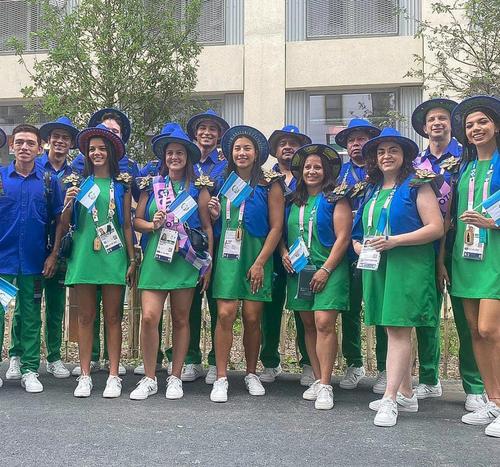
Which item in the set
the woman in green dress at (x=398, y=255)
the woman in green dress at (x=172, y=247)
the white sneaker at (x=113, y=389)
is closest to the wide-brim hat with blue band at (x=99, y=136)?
the woman in green dress at (x=172, y=247)

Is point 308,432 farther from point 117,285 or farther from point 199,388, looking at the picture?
point 117,285

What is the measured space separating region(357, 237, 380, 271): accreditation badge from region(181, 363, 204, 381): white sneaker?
2148mm

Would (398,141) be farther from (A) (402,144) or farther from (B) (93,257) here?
(B) (93,257)

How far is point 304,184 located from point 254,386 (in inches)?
69.5

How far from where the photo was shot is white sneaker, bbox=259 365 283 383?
591cm

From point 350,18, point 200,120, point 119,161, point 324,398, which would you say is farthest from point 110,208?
point 350,18

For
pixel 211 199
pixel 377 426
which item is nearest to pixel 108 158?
pixel 211 199

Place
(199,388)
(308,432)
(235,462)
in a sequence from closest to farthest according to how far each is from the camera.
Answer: (235,462)
(308,432)
(199,388)

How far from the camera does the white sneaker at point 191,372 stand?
19.2 ft

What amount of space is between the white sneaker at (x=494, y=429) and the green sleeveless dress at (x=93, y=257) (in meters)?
2.94

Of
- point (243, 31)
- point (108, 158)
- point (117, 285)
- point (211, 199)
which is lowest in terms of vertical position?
point (117, 285)

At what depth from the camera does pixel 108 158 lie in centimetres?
522

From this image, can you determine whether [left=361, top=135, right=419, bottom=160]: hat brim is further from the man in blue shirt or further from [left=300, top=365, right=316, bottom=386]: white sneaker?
the man in blue shirt

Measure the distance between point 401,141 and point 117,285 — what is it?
2521mm
